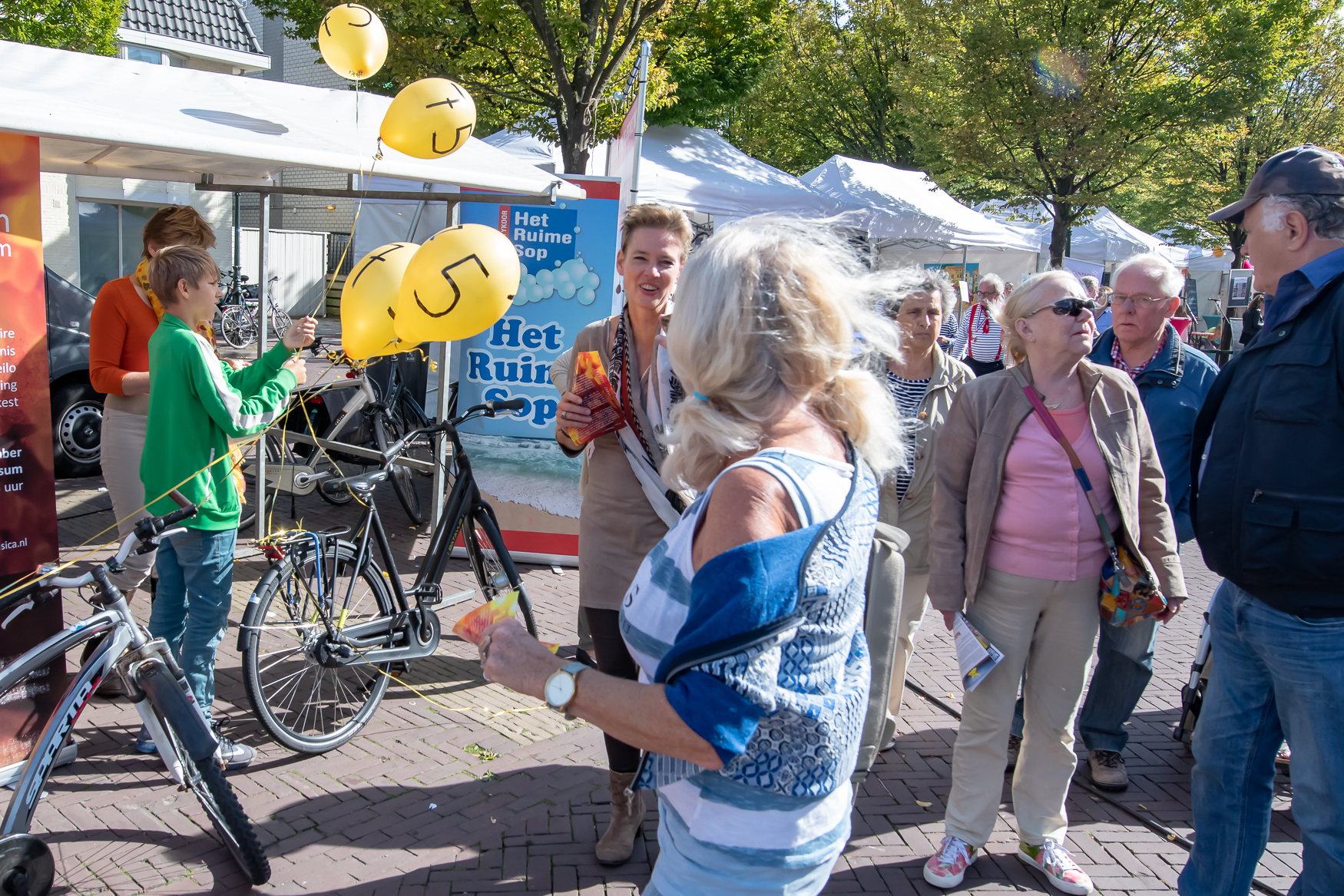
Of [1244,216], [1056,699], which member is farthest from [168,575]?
[1244,216]

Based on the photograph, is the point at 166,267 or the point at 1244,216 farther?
the point at 166,267

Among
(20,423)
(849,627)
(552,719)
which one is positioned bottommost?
(552,719)

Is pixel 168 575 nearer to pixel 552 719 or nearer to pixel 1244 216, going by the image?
pixel 552 719

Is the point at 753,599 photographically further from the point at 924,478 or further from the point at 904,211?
the point at 904,211

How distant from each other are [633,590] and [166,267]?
105 inches

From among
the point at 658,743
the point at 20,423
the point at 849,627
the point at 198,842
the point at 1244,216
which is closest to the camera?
the point at 658,743

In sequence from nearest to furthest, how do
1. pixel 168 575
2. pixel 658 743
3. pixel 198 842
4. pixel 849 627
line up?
pixel 658 743 < pixel 849 627 < pixel 198 842 < pixel 168 575

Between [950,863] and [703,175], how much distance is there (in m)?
9.76

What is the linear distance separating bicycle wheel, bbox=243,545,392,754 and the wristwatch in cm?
246

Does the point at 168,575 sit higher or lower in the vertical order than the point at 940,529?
lower

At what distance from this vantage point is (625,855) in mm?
3061

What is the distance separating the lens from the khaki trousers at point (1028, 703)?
9.95ft

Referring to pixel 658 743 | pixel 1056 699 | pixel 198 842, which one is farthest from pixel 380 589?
pixel 658 743

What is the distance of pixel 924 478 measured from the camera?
3.82 meters
